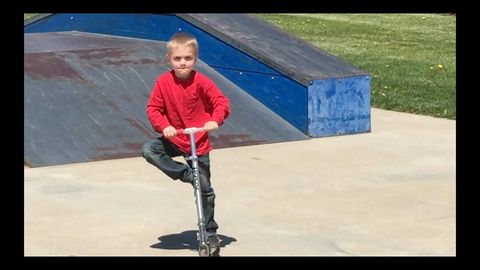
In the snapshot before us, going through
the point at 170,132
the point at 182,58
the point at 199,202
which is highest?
the point at 182,58

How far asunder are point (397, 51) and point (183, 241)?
1247 centimetres

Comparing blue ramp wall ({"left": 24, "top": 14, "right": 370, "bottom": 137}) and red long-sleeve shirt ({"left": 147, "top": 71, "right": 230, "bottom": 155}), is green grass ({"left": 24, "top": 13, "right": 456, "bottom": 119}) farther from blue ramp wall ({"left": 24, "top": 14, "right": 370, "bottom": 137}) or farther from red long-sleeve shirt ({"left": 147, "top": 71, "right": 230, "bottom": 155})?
red long-sleeve shirt ({"left": 147, "top": 71, "right": 230, "bottom": 155})

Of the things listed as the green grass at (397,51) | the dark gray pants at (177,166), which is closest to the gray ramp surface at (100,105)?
the green grass at (397,51)

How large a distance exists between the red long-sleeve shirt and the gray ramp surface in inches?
117

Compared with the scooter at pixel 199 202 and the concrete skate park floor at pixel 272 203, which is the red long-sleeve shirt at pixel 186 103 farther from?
the concrete skate park floor at pixel 272 203

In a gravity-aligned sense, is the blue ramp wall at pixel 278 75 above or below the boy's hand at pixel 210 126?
above

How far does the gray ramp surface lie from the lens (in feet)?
32.3

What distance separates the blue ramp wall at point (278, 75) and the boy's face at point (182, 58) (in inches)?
178

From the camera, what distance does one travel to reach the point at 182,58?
658cm

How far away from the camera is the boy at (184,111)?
6582 millimetres

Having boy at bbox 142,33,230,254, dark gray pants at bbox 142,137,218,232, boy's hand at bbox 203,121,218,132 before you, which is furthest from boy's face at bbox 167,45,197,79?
dark gray pants at bbox 142,137,218,232

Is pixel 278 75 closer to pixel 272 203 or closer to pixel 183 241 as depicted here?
pixel 272 203

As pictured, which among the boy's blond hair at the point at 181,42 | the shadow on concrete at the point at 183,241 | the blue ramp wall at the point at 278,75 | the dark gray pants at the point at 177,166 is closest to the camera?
the boy's blond hair at the point at 181,42

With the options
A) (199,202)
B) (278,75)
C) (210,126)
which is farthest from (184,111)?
(278,75)
